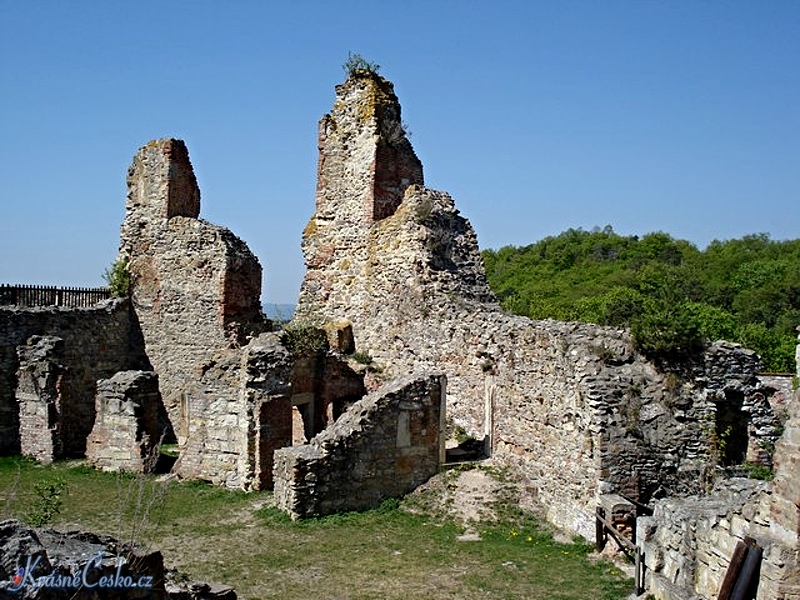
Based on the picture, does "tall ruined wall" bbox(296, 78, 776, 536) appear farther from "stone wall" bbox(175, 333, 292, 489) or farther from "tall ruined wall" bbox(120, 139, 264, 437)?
"stone wall" bbox(175, 333, 292, 489)

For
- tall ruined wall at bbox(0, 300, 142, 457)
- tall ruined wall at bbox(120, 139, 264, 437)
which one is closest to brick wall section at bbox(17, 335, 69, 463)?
tall ruined wall at bbox(0, 300, 142, 457)

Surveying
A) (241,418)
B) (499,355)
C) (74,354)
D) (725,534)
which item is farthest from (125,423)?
(725,534)

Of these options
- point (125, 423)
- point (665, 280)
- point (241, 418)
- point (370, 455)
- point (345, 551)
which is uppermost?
point (665, 280)

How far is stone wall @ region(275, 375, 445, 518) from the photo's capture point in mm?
13719

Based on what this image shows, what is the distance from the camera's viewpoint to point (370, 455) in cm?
1427

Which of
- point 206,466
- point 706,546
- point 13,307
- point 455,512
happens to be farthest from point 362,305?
point 706,546

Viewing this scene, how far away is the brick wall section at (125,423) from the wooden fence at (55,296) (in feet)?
19.2

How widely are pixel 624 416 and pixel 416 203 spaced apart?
7703 mm

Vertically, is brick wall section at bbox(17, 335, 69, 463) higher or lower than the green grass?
higher

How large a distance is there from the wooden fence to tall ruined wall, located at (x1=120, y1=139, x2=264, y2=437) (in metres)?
1.44

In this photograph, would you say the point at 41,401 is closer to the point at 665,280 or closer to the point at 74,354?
the point at 74,354

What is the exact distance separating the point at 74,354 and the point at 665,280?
26.1 m

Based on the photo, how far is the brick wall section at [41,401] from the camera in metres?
18.9

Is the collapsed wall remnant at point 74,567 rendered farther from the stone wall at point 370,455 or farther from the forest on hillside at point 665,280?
the forest on hillside at point 665,280
